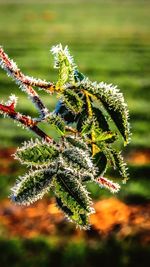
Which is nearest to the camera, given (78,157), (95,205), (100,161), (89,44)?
(78,157)

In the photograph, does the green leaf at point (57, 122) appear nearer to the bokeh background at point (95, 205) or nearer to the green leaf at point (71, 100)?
the green leaf at point (71, 100)

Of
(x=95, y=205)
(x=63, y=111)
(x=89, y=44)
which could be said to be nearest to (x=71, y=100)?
(x=63, y=111)

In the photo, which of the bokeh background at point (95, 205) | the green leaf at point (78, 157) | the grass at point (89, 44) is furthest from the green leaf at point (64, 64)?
the grass at point (89, 44)

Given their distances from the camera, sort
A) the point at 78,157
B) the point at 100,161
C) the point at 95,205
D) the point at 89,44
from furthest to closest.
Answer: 1. the point at 89,44
2. the point at 95,205
3. the point at 100,161
4. the point at 78,157

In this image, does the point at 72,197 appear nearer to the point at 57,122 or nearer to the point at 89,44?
the point at 57,122

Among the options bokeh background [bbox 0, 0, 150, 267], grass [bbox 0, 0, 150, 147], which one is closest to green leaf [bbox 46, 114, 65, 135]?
bokeh background [bbox 0, 0, 150, 267]

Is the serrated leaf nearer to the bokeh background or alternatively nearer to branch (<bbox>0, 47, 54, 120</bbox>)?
branch (<bbox>0, 47, 54, 120</bbox>)

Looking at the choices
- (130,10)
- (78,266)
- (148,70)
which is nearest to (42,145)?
(78,266)
